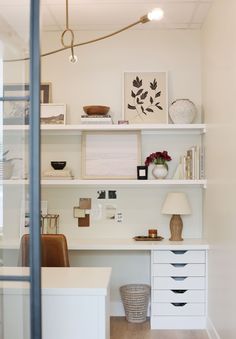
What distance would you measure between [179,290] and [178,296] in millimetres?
51

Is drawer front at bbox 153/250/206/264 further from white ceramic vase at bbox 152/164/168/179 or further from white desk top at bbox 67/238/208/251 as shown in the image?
white ceramic vase at bbox 152/164/168/179

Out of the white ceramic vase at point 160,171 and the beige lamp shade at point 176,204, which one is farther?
A: the white ceramic vase at point 160,171

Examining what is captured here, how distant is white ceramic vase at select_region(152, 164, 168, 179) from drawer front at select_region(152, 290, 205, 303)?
3.30 feet

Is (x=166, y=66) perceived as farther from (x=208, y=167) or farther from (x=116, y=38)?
(x=208, y=167)

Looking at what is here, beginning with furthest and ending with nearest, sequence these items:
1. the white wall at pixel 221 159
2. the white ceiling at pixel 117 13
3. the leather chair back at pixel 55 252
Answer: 1. the white ceiling at pixel 117 13
2. the leather chair back at pixel 55 252
3. the white wall at pixel 221 159

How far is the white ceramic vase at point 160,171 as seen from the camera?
407cm

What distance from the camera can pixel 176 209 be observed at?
395cm

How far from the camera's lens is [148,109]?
4168 millimetres

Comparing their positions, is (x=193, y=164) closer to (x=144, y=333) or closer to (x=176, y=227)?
(x=176, y=227)

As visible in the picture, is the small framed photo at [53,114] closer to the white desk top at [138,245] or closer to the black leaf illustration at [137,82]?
the black leaf illustration at [137,82]

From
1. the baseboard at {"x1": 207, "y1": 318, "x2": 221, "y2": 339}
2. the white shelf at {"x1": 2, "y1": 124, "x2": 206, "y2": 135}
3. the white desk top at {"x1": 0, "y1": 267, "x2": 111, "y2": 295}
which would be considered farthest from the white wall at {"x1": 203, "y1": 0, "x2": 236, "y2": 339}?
the white desk top at {"x1": 0, "y1": 267, "x2": 111, "y2": 295}

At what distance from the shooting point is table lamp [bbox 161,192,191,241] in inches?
156

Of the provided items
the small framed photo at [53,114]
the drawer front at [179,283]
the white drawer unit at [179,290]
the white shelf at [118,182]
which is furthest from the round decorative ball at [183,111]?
the drawer front at [179,283]

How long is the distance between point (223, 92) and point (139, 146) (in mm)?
1170
